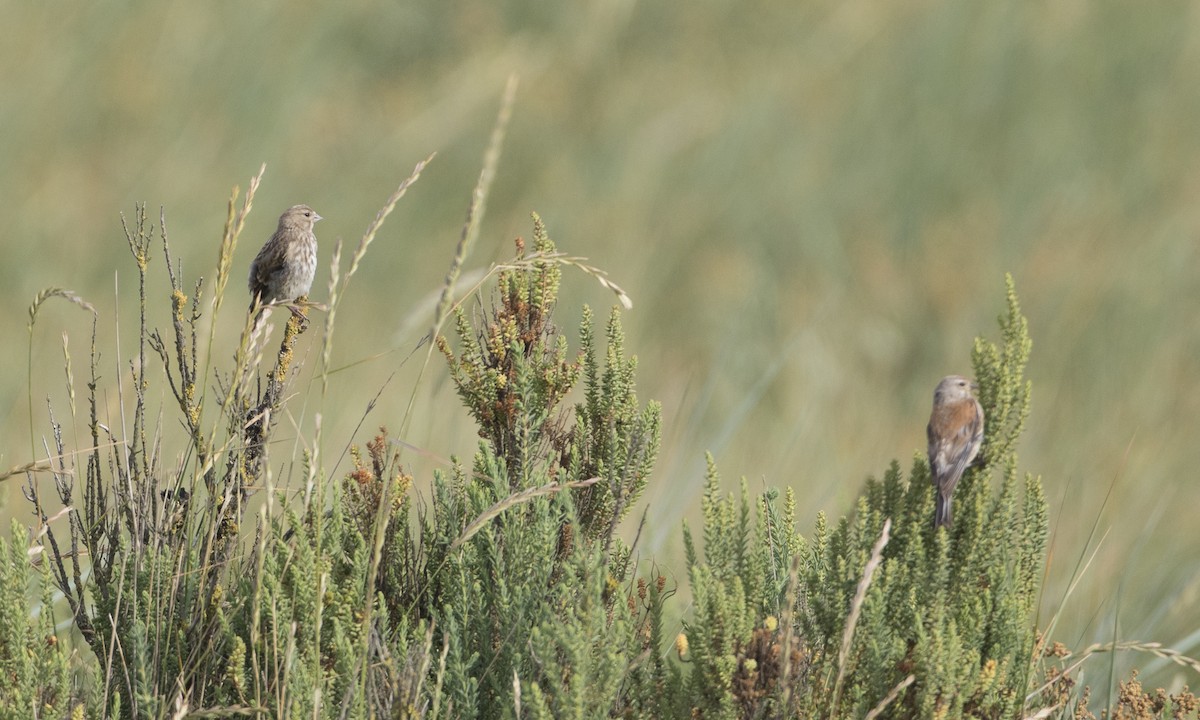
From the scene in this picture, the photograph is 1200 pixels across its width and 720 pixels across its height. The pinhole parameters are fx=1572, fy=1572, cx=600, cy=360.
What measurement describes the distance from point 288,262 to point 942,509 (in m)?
1.74

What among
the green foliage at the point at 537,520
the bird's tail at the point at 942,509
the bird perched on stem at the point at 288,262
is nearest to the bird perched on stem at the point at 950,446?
the bird's tail at the point at 942,509

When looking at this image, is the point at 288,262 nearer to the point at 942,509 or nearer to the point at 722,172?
the point at 942,509

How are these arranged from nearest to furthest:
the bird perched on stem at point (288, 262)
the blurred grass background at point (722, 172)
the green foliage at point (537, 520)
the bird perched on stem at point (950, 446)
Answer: the green foliage at point (537, 520)
the bird perched on stem at point (950, 446)
the bird perched on stem at point (288, 262)
the blurred grass background at point (722, 172)

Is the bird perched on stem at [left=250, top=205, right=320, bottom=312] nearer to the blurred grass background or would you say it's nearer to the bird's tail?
the bird's tail

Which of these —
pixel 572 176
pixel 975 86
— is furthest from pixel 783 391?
pixel 975 86

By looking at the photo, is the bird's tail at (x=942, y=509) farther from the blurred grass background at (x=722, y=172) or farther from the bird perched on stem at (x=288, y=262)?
the blurred grass background at (x=722, y=172)

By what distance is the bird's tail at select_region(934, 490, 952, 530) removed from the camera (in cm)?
316

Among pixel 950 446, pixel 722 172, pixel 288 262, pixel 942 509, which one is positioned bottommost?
pixel 942 509

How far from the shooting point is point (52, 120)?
10586mm

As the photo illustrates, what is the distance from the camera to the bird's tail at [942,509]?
3160 millimetres

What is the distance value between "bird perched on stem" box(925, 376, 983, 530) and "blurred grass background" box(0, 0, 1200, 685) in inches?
193

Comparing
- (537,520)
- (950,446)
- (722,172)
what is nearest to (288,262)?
(537,520)

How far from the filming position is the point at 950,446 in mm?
3145

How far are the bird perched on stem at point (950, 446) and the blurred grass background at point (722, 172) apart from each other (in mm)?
4908
